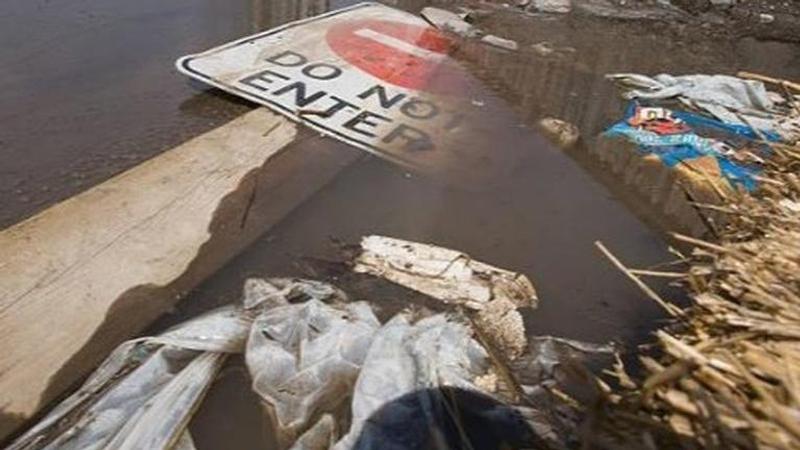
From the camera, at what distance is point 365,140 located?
150 inches

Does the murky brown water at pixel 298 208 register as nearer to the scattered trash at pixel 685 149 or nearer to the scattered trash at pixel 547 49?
the scattered trash at pixel 685 149

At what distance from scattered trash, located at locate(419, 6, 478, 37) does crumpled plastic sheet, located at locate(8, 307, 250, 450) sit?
4587 millimetres

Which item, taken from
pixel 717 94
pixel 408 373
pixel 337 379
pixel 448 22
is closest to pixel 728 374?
pixel 408 373

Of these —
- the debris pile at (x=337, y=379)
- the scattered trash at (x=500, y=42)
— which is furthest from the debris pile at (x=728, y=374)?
the scattered trash at (x=500, y=42)

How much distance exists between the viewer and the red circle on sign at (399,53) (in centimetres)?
467

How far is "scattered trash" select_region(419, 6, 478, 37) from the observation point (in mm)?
6211

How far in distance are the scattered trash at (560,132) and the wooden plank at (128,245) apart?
1637 millimetres

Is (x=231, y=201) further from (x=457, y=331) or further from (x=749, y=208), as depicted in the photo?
(x=749, y=208)

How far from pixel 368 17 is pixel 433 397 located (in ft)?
13.3

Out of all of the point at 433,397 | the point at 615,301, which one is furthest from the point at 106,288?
the point at 615,301

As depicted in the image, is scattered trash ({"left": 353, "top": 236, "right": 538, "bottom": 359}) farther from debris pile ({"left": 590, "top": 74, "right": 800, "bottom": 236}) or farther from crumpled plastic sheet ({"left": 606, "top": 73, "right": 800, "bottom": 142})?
crumpled plastic sheet ({"left": 606, "top": 73, "right": 800, "bottom": 142})

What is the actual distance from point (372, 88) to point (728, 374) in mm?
3414

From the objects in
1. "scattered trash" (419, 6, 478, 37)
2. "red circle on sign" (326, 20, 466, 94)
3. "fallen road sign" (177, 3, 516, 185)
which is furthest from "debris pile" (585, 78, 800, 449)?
"scattered trash" (419, 6, 478, 37)

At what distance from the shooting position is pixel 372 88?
4387mm
